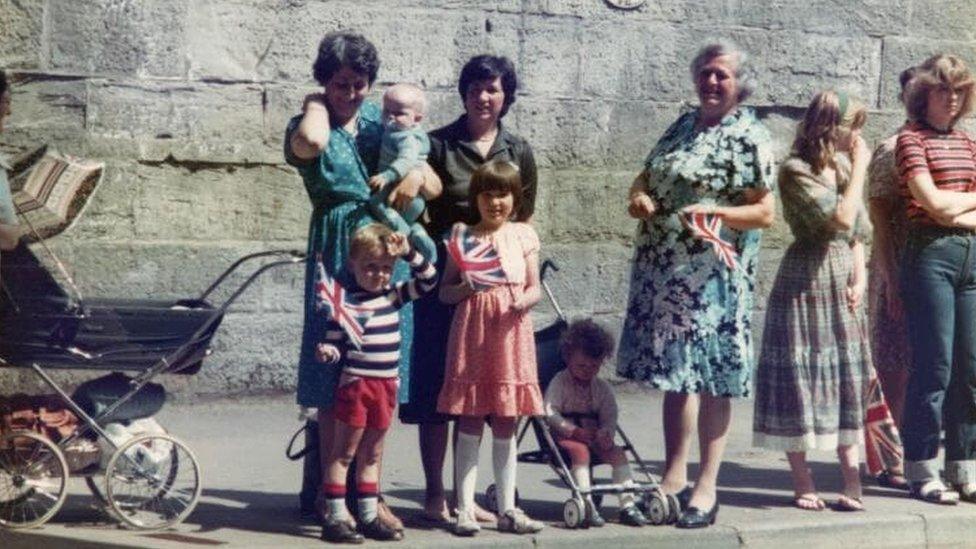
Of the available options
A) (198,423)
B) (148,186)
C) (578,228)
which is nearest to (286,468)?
(198,423)

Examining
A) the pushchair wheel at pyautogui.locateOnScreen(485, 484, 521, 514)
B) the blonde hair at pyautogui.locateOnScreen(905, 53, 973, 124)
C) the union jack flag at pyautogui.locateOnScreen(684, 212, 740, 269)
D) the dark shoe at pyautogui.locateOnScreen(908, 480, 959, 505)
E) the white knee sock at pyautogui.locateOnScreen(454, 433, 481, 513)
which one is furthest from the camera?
the dark shoe at pyautogui.locateOnScreen(908, 480, 959, 505)

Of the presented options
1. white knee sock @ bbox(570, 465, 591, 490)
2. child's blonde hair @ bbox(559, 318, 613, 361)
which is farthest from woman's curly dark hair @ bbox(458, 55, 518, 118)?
white knee sock @ bbox(570, 465, 591, 490)

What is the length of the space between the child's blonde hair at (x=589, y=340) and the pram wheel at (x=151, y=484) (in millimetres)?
1567

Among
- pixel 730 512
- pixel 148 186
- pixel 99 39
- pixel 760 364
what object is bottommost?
pixel 730 512

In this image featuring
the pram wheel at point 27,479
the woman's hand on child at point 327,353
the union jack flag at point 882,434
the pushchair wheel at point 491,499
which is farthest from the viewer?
the union jack flag at point 882,434

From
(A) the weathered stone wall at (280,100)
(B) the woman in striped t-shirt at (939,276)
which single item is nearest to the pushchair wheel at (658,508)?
(B) the woman in striped t-shirt at (939,276)

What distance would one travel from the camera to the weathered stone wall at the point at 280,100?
9.82m

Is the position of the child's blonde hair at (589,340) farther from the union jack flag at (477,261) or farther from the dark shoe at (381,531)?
the dark shoe at (381,531)

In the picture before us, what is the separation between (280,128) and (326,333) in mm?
2920

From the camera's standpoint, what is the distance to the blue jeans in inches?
349

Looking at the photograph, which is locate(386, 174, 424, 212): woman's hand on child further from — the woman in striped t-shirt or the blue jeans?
the blue jeans

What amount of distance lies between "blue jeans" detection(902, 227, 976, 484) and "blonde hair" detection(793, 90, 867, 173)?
0.74 m

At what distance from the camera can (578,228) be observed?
432 inches

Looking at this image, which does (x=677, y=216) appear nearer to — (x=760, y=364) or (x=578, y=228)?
(x=760, y=364)
